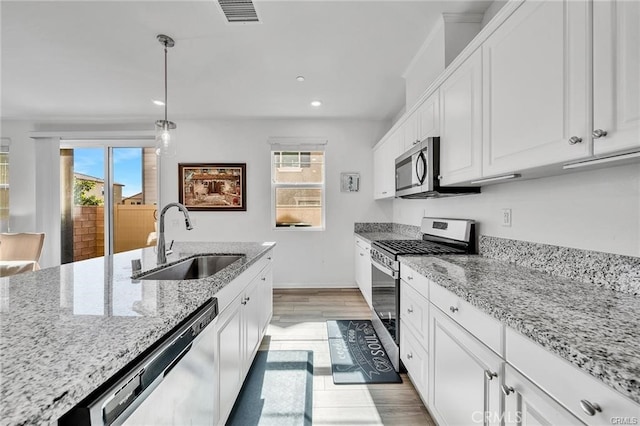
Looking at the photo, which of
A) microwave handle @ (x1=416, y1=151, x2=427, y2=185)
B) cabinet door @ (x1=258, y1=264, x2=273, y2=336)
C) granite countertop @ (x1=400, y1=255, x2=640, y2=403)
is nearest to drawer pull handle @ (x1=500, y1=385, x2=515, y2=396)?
granite countertop @ (x1=400, y1=255, x2=640, y2=403)

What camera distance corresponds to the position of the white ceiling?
6.53 ft

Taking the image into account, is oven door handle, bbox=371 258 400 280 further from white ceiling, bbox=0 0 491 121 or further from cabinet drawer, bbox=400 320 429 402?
white ceiling, bbox=0 0 491 121

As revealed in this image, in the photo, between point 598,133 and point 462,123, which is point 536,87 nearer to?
point 598,133

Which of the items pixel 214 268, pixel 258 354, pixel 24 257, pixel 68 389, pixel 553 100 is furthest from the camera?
pixel 24 257

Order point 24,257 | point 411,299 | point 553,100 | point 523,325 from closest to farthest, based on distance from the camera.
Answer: point 523,325 → point 553,100 → point 411,299 → point 24,257

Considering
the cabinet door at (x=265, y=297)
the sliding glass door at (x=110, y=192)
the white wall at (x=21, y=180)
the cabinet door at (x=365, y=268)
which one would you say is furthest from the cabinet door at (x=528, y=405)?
the white wall at (x=21, y=180)

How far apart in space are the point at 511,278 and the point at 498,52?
1.09 m

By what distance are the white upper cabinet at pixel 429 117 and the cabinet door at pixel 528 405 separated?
1598 mm

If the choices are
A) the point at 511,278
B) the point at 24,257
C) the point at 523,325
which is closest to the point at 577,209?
the point at 511,278

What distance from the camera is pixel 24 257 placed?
11.7ft

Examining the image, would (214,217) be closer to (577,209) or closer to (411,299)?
(411,299)

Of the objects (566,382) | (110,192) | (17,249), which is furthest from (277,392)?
(110,192)

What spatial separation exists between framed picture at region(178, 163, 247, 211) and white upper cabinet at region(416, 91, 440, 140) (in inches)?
112

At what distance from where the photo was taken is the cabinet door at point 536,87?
0.97 meters
